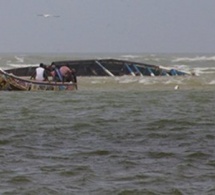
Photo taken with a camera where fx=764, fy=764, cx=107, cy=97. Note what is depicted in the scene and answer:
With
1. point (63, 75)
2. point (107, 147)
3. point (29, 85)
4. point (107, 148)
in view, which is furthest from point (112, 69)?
point (107, 148)

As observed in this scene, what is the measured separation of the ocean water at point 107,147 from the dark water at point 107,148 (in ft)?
0.03

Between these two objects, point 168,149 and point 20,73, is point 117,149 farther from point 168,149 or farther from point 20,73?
point 20,73

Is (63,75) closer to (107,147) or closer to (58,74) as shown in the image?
(58,74)

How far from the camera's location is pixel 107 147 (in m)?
10.6

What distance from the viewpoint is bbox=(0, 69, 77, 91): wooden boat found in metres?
24.5

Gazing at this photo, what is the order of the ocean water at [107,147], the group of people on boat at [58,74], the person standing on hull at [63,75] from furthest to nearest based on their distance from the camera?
the person standing on hull at [63,75] < the group of people on boat at [58,74] < the ocean water at [107,147]

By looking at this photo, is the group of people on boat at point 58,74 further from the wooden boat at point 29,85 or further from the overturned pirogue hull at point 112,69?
the overturned pirogue hull at point 112,69

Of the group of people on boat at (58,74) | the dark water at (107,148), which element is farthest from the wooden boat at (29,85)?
the dark water at (107,148)

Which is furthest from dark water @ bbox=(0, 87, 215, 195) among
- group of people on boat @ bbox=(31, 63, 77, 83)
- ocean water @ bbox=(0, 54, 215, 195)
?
group of people on boat @ bbox=(31, 63, 77, 83)

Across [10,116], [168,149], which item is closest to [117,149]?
[168,149]

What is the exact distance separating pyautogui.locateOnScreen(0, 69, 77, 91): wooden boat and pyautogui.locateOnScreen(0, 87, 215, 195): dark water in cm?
621

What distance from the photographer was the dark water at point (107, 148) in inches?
317

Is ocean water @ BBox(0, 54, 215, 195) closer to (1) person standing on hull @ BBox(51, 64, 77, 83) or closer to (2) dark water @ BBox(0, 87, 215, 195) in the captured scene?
(2) dark water @ BBox(0, 87, 215, 195)

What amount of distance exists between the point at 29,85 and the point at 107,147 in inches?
559
